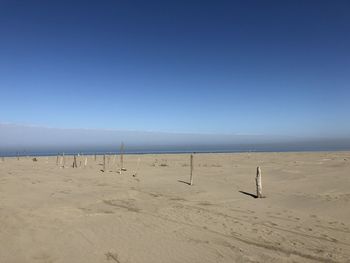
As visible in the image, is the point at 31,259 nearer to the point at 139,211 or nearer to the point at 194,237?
the point at 194,237

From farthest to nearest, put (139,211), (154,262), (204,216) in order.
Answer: (139,211) < (204,216) < (154,262)

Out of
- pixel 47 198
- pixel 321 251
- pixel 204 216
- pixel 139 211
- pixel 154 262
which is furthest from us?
pixel 47 198

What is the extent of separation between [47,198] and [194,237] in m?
8.61

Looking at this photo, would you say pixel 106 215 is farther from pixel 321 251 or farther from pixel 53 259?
pixel 321 251

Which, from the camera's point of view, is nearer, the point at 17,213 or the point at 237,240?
the point at 237,240

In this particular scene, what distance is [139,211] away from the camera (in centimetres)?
1271

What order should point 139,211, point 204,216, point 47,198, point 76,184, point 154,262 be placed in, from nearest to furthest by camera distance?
point 154,262 → point 204,216 → point 139,211 → point 47,198 → point 76,184

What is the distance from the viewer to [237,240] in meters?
9.08

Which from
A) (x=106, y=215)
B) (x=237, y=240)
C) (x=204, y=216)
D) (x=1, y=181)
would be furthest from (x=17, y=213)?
(x=1, y=181)

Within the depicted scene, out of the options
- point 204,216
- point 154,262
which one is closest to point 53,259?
point 154,262

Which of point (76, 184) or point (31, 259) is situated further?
point (76, 184)

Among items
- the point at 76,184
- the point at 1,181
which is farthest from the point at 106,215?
the point at 1,181

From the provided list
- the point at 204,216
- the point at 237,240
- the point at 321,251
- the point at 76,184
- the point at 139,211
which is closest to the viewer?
the point at 321,251

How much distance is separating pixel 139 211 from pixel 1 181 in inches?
465
